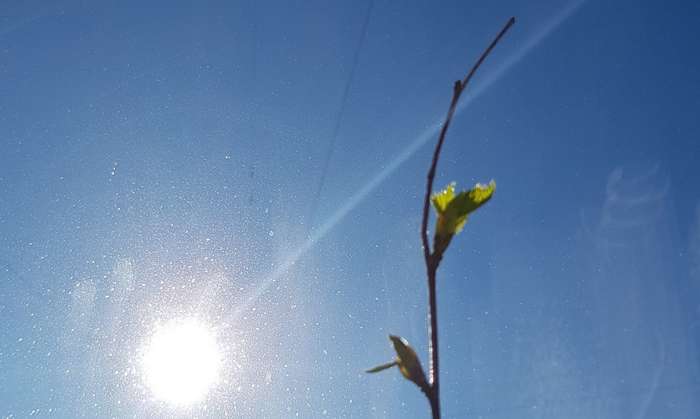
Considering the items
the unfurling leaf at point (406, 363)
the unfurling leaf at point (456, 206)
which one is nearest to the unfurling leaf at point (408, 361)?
the unfurling leaf at point (406, 363)

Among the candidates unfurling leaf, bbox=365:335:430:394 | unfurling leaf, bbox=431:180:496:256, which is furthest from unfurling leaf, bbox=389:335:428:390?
unfurling leaf, bbox=431:180:496:256

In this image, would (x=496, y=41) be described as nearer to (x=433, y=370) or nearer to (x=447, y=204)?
(x=447, y=204)

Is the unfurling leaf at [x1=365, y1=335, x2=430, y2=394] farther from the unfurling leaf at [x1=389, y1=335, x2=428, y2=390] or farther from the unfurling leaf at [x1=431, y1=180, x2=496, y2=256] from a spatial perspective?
the unfurling leaf at [x1=431, y1=180, x2=496, y2=256]

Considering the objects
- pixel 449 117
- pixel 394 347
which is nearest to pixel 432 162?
pixel 449 117

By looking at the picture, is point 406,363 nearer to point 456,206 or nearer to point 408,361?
point 408,361

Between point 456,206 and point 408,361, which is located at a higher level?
point 456,206

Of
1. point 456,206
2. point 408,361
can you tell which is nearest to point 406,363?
point 408,361

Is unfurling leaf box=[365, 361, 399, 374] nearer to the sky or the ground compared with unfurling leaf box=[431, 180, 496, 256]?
nearer to the ground
